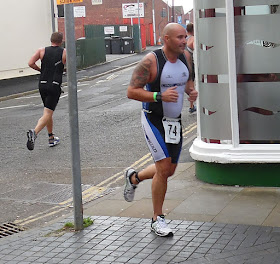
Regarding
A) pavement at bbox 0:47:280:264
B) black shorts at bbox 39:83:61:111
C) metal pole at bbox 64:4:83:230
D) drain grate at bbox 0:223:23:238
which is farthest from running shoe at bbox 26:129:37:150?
metal pole at bbox 64:4:83:230

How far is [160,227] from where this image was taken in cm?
615

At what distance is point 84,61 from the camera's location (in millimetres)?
32500

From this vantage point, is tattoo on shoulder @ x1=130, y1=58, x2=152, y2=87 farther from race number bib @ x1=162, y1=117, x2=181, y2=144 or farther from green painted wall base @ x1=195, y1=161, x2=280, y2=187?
green painted wall base @ x1=195, y1=161, x2=280, y2=187

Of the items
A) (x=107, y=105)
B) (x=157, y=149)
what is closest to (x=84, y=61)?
(x=107, y=105)

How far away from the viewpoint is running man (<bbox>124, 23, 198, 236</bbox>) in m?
6.06

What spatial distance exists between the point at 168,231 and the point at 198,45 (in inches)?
113

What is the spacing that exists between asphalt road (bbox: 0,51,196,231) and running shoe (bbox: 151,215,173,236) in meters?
1.59

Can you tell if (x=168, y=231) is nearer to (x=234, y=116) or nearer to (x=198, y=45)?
(x=234, y=116)

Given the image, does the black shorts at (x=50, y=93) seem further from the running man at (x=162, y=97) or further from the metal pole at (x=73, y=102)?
the running man at (x=162, y=97)

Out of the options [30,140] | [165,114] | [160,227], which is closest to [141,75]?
[165,114]

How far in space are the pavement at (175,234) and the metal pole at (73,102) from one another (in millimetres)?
251

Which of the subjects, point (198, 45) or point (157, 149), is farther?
point (198, 45)

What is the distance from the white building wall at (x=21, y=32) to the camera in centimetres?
2600

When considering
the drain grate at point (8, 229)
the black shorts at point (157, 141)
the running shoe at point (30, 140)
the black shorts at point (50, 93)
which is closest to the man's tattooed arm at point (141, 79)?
the black shorts at point (157, 141)
